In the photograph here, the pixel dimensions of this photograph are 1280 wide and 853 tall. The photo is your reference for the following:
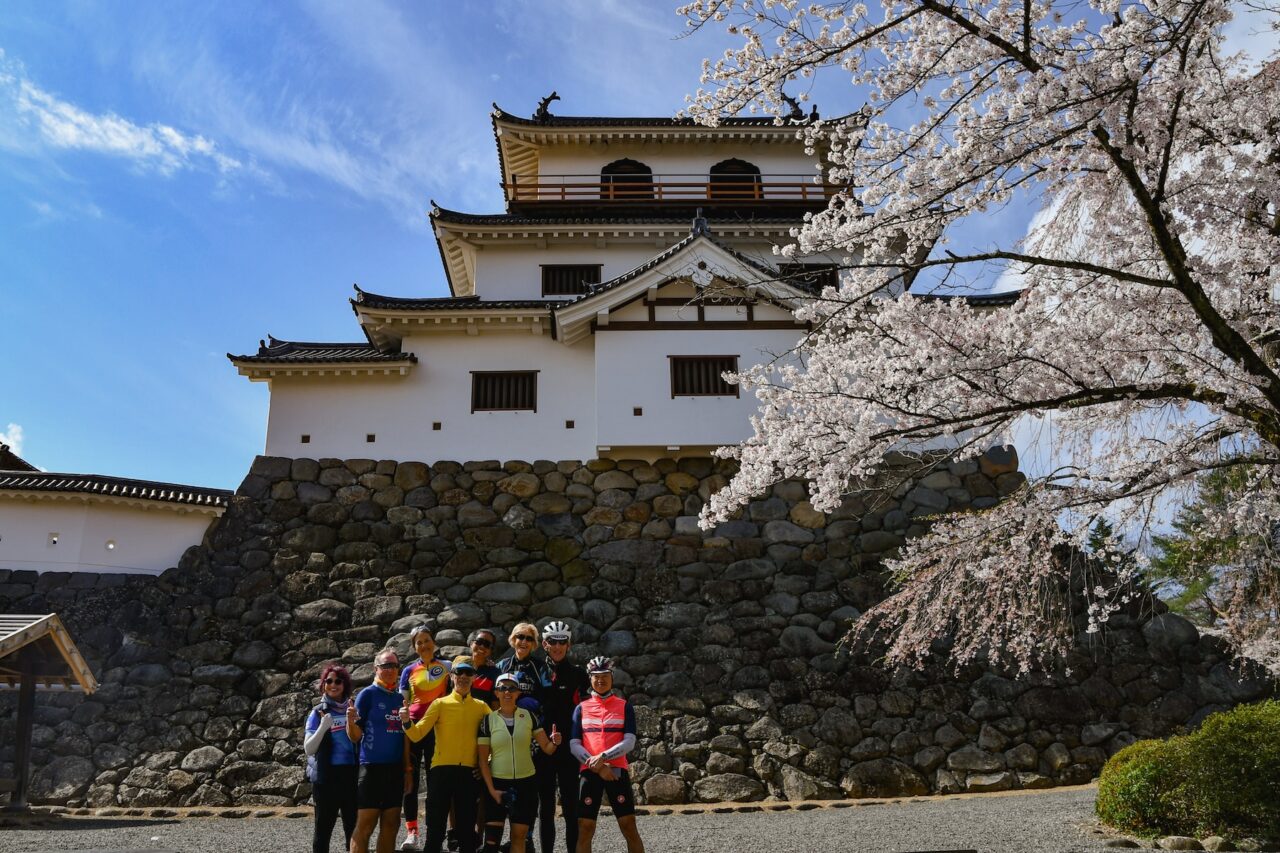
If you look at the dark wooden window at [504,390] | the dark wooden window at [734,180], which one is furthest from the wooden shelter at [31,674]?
the dark wooden window at [734,180]

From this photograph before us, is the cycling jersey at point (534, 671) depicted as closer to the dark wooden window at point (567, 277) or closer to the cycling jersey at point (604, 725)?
the cycling jersey at point (604, 725)

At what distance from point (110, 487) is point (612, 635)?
736 cm

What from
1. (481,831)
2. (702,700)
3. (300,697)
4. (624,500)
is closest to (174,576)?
(300,697)

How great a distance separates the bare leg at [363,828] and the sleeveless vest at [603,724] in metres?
1.32

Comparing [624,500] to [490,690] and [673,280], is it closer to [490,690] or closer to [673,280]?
[673,280]

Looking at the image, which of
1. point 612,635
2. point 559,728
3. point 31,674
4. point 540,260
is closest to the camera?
point 559,728

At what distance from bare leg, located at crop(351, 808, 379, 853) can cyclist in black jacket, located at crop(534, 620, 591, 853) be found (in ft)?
3.28

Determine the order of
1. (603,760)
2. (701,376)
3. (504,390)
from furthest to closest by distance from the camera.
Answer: (504,390), (701,376), (603,760)

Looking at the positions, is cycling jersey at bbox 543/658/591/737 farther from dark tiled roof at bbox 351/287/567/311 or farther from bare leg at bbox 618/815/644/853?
dark tiled roof at bbox 351/287/567/311

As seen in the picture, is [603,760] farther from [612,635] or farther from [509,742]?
[612,635]

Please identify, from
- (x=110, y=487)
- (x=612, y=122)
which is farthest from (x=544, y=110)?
(x=110, y=487)

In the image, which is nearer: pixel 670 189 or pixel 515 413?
pixel 515 413

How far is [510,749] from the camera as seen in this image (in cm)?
528

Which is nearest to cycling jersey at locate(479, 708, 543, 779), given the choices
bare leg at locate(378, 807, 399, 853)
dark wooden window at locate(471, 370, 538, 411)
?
bare leg at locate(378, 807, 399, 853)
